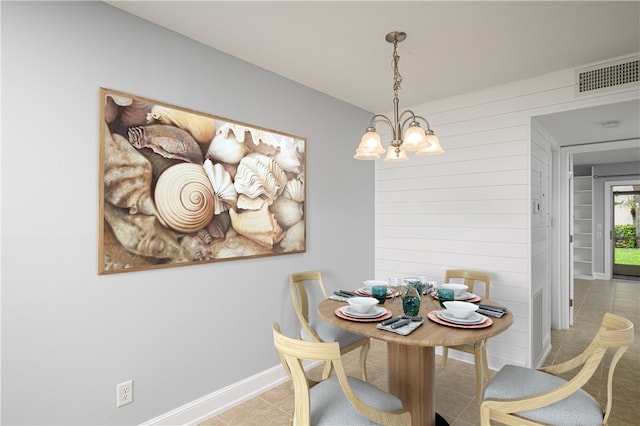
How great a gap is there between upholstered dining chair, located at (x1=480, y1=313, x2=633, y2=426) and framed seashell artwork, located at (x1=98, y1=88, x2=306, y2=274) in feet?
6.00

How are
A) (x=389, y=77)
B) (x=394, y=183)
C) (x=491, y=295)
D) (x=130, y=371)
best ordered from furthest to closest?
(x=394, y=183)
(x=491, y=295)
(x=389, y=77)
(x=130, y=371)

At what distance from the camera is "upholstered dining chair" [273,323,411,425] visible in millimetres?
1386

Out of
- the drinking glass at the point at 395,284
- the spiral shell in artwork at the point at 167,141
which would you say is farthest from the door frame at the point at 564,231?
the spiral shell in artwork at the point at 167,141

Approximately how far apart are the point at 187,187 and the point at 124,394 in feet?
4.25

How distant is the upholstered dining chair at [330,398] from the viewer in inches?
54.6

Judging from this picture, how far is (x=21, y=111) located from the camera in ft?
5.47

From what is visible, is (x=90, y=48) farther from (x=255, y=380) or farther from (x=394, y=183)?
(x=394, y=183)

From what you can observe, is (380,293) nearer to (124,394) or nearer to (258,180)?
(258,180)

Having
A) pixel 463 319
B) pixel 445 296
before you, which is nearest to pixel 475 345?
pixel 445 296

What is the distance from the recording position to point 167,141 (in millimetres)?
2174

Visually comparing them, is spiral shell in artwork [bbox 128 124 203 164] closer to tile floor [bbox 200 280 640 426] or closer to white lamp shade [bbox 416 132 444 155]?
white lamp shade [bbox 416 132 444 155]

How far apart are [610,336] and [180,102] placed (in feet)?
8.79

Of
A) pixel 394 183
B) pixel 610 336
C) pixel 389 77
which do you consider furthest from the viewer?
pixel 394 183

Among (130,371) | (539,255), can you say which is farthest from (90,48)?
(539,255)
